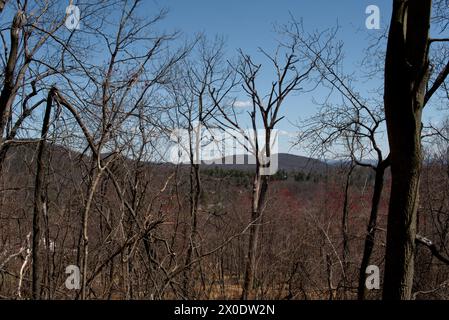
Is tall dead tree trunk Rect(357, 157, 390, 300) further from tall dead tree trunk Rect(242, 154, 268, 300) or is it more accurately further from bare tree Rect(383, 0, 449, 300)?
bare tree Rect(383, 0, 449, 300)

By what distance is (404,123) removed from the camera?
376 centimetres

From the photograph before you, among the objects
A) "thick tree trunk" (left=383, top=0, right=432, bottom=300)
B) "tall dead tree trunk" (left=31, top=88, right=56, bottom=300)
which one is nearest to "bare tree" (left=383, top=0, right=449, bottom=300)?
"thick tree trunk" (left=383, top=0, right=432, bottom=300)

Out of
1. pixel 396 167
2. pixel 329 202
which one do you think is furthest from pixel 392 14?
pixel 329 202

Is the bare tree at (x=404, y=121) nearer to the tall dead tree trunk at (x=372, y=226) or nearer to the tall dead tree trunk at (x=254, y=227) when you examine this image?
the tall dead tree trunk at (x=254, y=227)

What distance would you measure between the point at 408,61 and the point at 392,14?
0.43 meters

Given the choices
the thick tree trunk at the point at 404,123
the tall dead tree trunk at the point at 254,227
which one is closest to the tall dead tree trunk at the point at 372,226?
the tall dead tree trunk at the point at 254,227

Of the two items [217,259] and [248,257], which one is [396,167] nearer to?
[217,259]

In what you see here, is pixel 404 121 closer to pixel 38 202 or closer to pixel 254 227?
pixel 38 202

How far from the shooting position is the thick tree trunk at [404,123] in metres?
3.71

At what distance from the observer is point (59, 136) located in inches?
191

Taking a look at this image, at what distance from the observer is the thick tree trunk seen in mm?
3715
